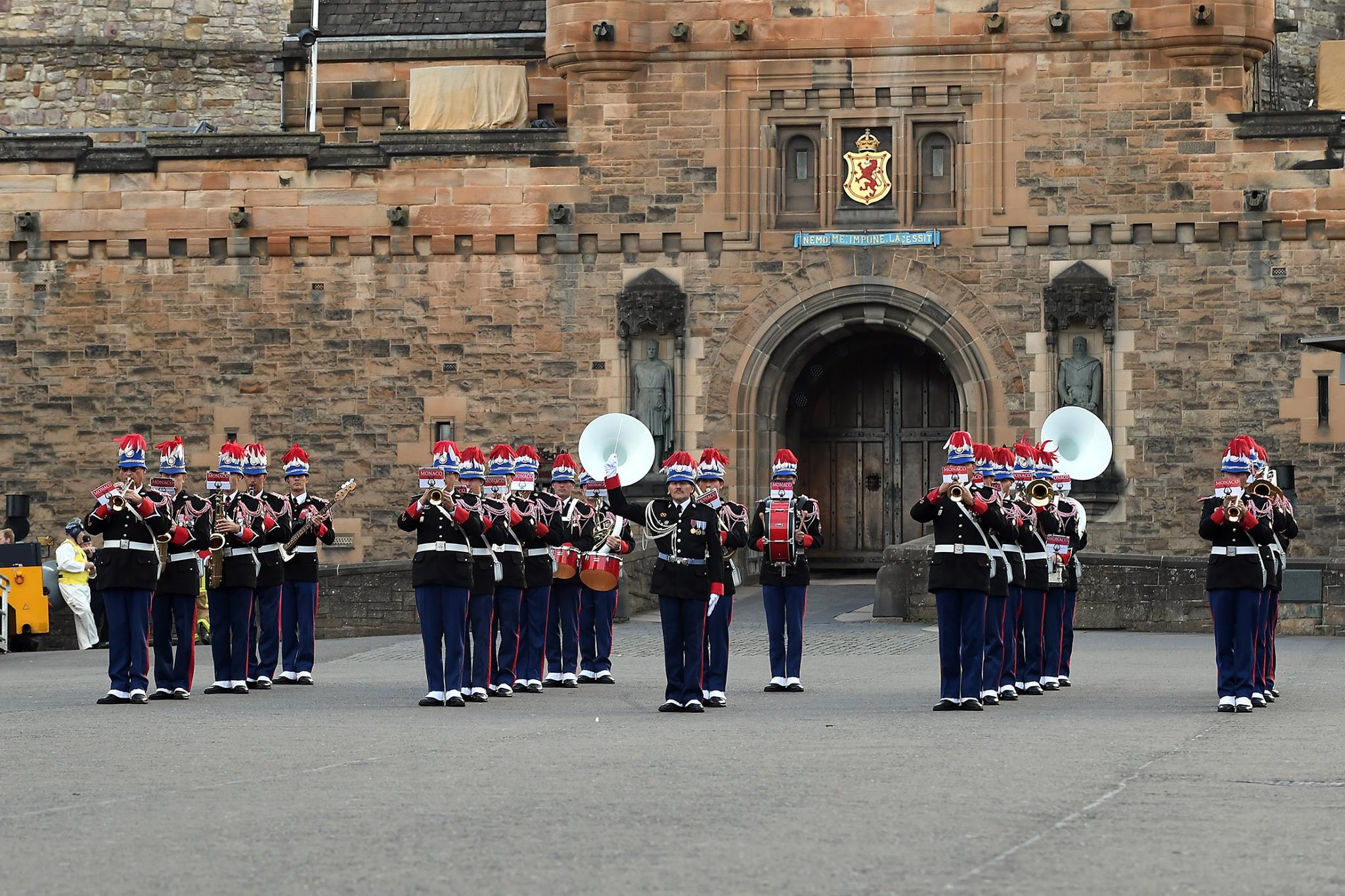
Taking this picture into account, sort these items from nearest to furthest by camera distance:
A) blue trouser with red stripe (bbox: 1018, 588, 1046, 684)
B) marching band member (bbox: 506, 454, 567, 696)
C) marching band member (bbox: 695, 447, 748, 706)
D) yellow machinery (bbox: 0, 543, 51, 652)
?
marching band member (bbox: 695, 447, 748, 706), blue trouser with red stripe (bbox: 1018, 588, 1046, 684), marching band member (bbox: 506, 454, 567, 696), yellow machinery (bbox: 0, 543, 51, 652)

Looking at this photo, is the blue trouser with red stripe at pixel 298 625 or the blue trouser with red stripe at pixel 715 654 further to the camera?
the blue trouser with red stripe at pixel 298 625

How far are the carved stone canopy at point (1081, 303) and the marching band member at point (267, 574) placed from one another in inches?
543

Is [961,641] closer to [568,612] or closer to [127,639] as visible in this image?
[568,612]

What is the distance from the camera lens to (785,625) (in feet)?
58.5

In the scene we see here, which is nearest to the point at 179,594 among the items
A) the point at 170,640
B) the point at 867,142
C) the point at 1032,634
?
the point at 170,640

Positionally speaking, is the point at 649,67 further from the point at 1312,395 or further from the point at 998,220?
the point at 1312,395

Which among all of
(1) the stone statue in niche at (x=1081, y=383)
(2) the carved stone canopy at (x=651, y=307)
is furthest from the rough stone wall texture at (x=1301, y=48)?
(2) the carved stone canopy at (x=651, y=307)

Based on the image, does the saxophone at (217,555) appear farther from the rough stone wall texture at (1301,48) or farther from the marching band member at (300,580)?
the rough stone wall texture at (1301,48)

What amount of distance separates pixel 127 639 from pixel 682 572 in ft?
13.1

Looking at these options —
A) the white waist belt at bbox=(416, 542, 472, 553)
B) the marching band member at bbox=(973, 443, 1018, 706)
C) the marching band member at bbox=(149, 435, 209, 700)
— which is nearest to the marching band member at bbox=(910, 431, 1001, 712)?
the marching band member at bbox=(973, 443, 1018, 706)

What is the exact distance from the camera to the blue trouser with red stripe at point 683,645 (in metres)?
15.7

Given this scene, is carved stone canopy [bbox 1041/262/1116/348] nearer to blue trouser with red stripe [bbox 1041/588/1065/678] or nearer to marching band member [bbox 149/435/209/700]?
blue trouser with red stripe [bbox 1041/588/1065/678]

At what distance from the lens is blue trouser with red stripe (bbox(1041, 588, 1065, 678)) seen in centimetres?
1811

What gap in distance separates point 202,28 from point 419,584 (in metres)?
23.7
